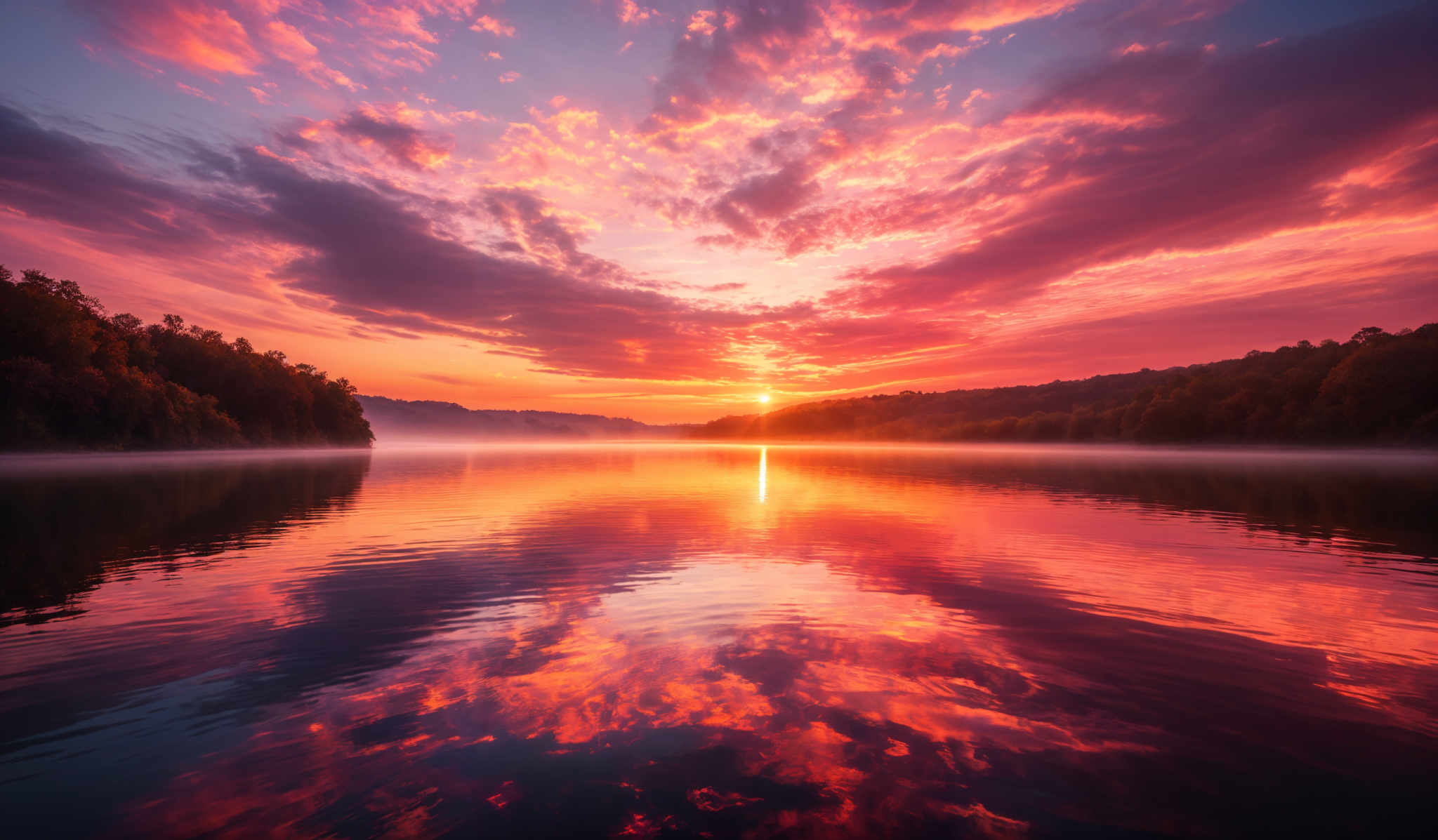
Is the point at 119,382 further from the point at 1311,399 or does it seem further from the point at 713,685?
the point at 1311,399

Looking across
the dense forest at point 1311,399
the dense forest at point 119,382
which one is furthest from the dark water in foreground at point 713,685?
the dense forest at point 1311,399

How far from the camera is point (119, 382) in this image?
83375 mm

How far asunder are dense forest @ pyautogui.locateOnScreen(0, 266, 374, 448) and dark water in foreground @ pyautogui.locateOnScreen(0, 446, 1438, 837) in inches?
3158

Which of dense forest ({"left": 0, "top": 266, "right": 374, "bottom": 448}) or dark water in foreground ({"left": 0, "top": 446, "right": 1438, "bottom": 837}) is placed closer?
dark water in foreground ({"left": 0, "top": 446, "right": 1438, "bottom": 837})

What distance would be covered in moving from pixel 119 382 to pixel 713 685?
114m

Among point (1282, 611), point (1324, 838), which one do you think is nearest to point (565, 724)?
point (1324, 838)

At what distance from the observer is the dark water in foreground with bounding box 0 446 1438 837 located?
6352mm

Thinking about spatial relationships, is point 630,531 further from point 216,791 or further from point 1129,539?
point 1129,539

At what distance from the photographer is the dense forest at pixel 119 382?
74.5m

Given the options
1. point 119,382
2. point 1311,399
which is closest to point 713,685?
point 119,382

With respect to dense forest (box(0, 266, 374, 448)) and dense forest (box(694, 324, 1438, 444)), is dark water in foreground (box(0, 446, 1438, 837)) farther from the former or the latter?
dense forest (box(694, 324, 1438, 444))

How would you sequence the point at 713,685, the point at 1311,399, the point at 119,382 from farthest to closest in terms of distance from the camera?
the point at 1311,399 → the point at 119,382 → the point at 713,685

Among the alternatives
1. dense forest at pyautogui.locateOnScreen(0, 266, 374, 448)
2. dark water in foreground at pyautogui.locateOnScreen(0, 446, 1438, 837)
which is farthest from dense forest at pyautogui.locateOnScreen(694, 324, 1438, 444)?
dense forest at pyautogui.locateOnScreen(0, 266, 374, 448)

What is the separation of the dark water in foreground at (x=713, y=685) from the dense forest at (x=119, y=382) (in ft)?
263
